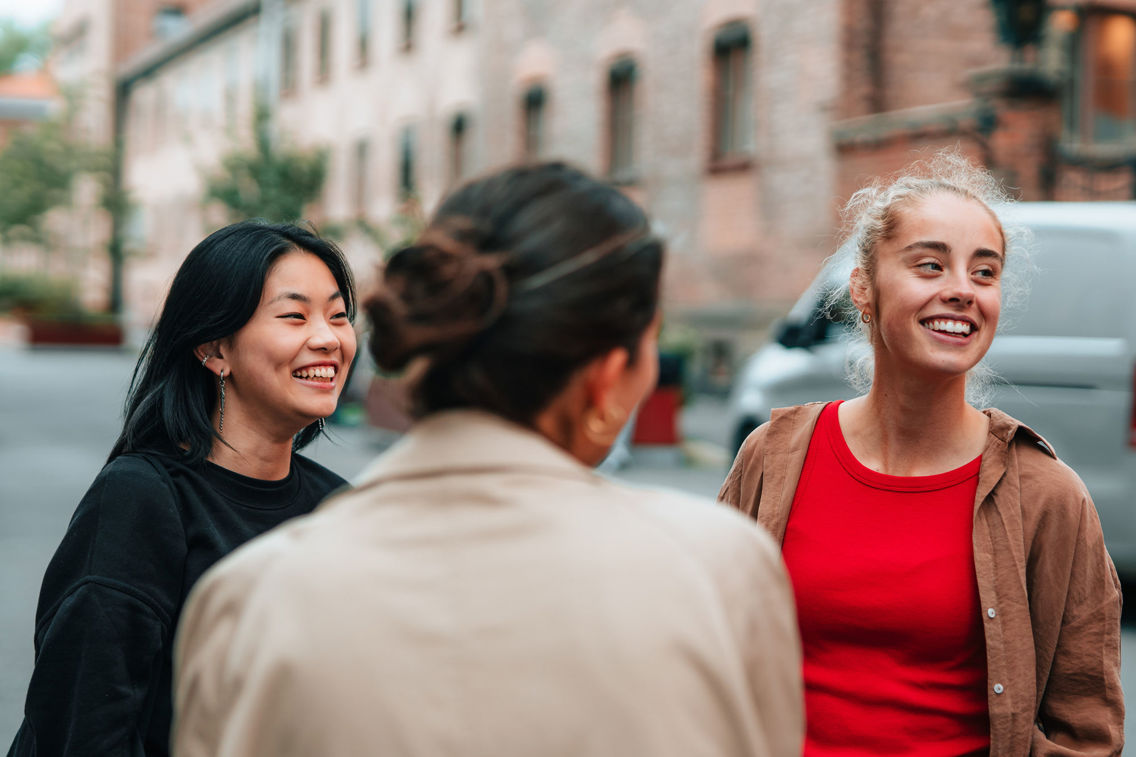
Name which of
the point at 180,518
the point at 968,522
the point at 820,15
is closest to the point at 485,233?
the point at 180,518

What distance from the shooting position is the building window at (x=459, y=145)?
27.4 m

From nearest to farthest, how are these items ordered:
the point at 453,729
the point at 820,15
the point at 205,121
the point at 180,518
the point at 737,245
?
the point at 453,729
the point at 180,518
the point at 820,15
the point at 737,245
the point at 205,121

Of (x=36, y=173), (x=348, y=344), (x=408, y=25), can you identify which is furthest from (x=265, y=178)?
(x=348, y=344)

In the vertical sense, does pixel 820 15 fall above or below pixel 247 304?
above

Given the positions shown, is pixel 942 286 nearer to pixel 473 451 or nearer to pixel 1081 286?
pixel 473 451

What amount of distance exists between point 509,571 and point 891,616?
1.29 m

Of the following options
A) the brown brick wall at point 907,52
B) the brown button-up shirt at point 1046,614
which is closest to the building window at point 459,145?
the brown brick wall at point 907,52

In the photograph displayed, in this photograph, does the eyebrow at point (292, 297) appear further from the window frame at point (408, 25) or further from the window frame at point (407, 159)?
the window frame at point (408, 25)

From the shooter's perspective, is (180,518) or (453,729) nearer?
(453,729)

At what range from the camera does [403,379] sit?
58.0 inches

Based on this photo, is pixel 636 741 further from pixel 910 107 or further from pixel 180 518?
pixel 910 107

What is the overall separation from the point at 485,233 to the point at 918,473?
1370 millimetres

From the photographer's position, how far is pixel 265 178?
24953 millimetres

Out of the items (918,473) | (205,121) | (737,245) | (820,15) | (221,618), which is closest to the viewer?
(221,618)
